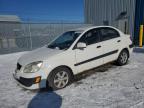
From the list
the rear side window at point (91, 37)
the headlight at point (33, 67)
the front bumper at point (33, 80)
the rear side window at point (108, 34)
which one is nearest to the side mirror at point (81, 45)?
the rear side window at point (91, 37)

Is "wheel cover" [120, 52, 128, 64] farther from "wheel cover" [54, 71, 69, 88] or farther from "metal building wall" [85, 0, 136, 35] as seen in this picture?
"metal building wall" [85, 0, 136, 35]

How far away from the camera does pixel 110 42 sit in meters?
5.09

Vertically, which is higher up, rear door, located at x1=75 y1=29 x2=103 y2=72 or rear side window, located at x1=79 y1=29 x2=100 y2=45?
rear side window, located at x1=79 y1=29 x2=100 y2=45

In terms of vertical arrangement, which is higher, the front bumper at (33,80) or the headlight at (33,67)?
the headlight at (33,67)

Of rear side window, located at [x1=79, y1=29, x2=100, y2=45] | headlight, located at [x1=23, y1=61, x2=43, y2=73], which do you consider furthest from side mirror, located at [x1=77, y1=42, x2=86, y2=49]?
headlight, located at [x1=23, y1=61, x2=43, y2=73]

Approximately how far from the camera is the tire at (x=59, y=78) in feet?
12.8

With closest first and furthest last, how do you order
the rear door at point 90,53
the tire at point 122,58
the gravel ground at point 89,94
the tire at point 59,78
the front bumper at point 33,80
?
the gravel ground at point 89,94 < the front bumper at point 33,80 < the tire at point 59,78 < the rear door at point 90,53 < the tire at point 122,58

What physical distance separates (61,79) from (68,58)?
0.59 m

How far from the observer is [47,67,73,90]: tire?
3.89 m

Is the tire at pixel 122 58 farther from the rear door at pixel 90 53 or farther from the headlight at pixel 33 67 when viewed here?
the headlight at pixel 33 67

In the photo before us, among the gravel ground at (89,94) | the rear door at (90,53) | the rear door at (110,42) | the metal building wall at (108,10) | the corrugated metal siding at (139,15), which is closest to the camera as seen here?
the gravel ground at (89,94)

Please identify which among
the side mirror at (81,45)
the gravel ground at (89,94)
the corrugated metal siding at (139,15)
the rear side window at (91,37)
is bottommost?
the gravel ground at (89,94)

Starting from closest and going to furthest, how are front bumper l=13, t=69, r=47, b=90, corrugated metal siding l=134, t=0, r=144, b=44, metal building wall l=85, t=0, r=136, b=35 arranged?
front bumper l=13, t=69, r=47, b=90 → corrugated metal siding l=134, t=0, r=144, b=44 → metal building wall l=85, t=0, r=136, b=35

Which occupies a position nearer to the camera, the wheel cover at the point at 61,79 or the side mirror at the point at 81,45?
the wheel cover at the point at 61,79
